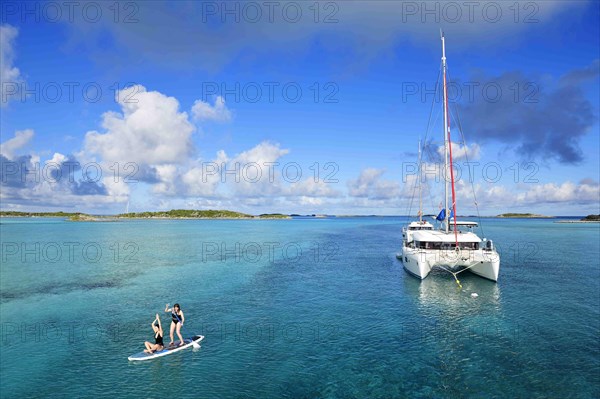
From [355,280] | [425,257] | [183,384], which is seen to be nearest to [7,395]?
[183,384]

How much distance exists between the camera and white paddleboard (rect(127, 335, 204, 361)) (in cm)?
1947

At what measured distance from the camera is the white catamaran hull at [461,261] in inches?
1496

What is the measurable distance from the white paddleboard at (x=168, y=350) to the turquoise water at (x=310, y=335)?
44 centimetres

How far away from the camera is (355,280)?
139 feet

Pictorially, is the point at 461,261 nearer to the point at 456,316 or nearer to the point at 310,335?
the point at 456,316

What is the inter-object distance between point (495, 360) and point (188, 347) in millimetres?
17705

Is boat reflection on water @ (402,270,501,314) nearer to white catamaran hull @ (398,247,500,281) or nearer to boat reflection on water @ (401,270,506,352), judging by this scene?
boat reflection on water @ (401,270,506,352)

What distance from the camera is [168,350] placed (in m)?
20.4

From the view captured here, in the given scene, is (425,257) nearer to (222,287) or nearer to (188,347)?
(222,287)

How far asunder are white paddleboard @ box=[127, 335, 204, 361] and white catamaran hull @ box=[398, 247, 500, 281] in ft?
87.5

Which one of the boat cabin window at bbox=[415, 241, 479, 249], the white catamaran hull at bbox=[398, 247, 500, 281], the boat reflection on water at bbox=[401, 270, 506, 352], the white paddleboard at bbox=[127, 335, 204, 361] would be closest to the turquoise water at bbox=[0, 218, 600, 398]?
the boat reflection on water at bbox=[401, 270, 506, 352]

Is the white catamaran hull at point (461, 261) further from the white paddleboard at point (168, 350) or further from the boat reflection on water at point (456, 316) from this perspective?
the white paddleboard at point (168, 350)

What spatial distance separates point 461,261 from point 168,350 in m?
31.5

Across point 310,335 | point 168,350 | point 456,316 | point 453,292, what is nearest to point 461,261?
point 453,292
